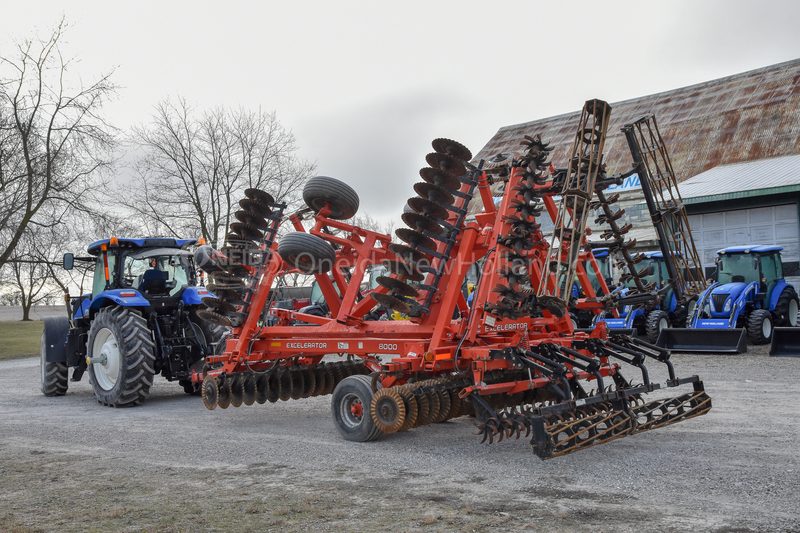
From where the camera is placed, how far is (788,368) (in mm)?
10594

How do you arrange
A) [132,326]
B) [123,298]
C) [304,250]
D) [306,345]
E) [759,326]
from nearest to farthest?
[304,250]
[306,345]
[132,326]
[123,298]
[759,326]

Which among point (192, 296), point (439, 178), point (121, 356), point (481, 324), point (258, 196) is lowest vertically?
point (121, 356)

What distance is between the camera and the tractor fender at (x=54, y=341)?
10031 millimetres

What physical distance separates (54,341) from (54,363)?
39 cm

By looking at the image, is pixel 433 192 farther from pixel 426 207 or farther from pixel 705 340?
pixel 705 340

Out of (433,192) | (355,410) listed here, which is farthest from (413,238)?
(355,410)

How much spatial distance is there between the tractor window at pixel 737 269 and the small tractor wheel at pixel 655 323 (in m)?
1.50

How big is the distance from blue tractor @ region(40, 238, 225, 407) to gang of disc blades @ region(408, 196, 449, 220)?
4421 mm

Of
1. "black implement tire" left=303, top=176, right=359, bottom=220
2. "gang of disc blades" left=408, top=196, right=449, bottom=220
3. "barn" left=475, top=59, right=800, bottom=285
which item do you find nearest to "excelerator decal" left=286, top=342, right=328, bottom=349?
"black implement tire" left=303, top=176, right=359, bottom=220

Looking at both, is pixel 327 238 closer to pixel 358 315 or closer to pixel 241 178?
pixel 358 315

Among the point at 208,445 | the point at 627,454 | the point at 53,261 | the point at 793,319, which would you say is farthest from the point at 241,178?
the point at 627,454

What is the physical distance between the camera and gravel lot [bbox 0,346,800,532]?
12.8 ft

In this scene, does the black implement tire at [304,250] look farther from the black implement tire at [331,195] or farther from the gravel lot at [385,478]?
the gravel lot at [385,478]

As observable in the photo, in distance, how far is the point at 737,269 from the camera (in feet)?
50.1
